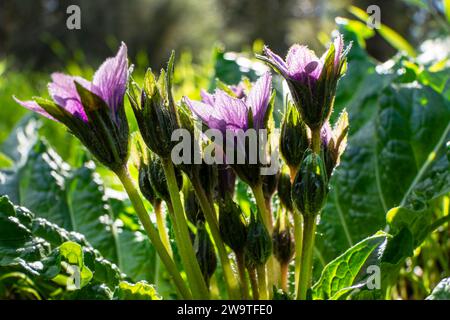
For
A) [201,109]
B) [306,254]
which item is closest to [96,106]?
[201,109]

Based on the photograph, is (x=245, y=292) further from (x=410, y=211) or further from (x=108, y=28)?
(x=108, y=28)

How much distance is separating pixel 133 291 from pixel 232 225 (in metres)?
0.16

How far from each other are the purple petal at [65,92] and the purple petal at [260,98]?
0.21 metres

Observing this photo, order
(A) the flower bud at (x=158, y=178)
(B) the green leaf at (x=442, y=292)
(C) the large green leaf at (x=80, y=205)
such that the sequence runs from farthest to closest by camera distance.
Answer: (C) the large green leaf at (x=80, y=205), (A) the flower bud at (x=158, y=178), (B) the green leaf at (x=442, y=292)

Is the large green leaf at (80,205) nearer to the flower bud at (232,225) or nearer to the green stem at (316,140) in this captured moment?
the flower bud at (232,225)

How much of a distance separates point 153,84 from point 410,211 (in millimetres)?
443

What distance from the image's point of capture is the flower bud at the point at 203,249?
2.90ft

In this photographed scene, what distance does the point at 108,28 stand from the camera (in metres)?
13.8

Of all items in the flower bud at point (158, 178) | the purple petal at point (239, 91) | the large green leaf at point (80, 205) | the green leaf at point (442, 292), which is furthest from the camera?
the large green leaf at point (80, 205)

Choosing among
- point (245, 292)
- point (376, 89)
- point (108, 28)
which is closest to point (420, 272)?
point (376, 89)

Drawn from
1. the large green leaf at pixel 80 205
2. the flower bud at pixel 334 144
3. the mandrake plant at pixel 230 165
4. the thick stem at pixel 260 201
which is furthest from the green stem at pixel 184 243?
the large green leaf at pixel 80 205

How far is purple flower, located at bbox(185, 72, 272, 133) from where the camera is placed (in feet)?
2.49

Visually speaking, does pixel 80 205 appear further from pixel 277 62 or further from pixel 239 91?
pixel 277 62

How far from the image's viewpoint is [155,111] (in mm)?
754
